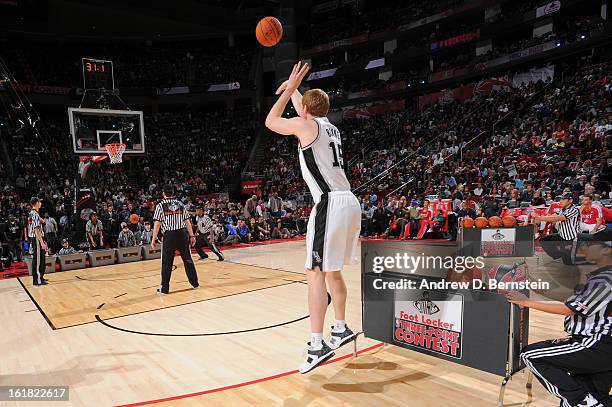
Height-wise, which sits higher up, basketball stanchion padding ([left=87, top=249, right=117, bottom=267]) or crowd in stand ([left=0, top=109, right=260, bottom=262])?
crowd in stand ([left=0, top=109, right=260, bottom=262])

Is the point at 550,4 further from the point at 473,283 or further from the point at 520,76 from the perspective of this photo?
the point at 473,283

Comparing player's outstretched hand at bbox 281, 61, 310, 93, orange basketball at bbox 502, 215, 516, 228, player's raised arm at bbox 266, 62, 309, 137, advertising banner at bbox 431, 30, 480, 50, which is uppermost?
advertising banner at bbox 431, 30, 480, 50

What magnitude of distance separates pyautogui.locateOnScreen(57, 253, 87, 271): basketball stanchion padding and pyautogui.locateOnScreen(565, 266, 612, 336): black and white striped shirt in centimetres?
Answer: 1120

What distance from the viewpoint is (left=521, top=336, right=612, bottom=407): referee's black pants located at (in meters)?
2.40

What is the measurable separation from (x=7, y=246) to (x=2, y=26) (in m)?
19.7

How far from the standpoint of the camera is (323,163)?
3.39 meters

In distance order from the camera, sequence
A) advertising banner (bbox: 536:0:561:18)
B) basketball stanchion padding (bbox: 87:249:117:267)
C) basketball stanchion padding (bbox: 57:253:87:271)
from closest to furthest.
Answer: basketball stanchion padding (bbox: 57:253:87:271) < basketball stanchion padding (bbox: 87:249:117:267) < advertising banner (bbox: 536:0:561:18)

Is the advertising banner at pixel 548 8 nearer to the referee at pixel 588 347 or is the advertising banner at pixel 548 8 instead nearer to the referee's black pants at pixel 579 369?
the referee at pixel 588 347

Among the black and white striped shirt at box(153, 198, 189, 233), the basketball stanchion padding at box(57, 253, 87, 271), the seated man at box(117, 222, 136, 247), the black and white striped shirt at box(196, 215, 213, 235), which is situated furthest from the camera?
the seated man at box(117, 222, 136, 247)

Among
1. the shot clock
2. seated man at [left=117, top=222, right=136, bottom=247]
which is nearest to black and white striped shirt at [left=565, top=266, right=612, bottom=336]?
seated man at [left=117, top=222, right=136, bottom=247]

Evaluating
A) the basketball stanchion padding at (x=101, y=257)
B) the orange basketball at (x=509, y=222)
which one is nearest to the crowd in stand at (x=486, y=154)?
the orange basketball at (x=509, y=222)

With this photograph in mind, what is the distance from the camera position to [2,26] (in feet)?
82.0

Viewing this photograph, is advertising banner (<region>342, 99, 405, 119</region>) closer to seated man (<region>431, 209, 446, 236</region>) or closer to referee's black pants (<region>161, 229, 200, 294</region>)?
seated man (<region>431, 209, 446, 236</region>)

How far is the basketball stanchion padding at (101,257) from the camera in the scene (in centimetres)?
1112
